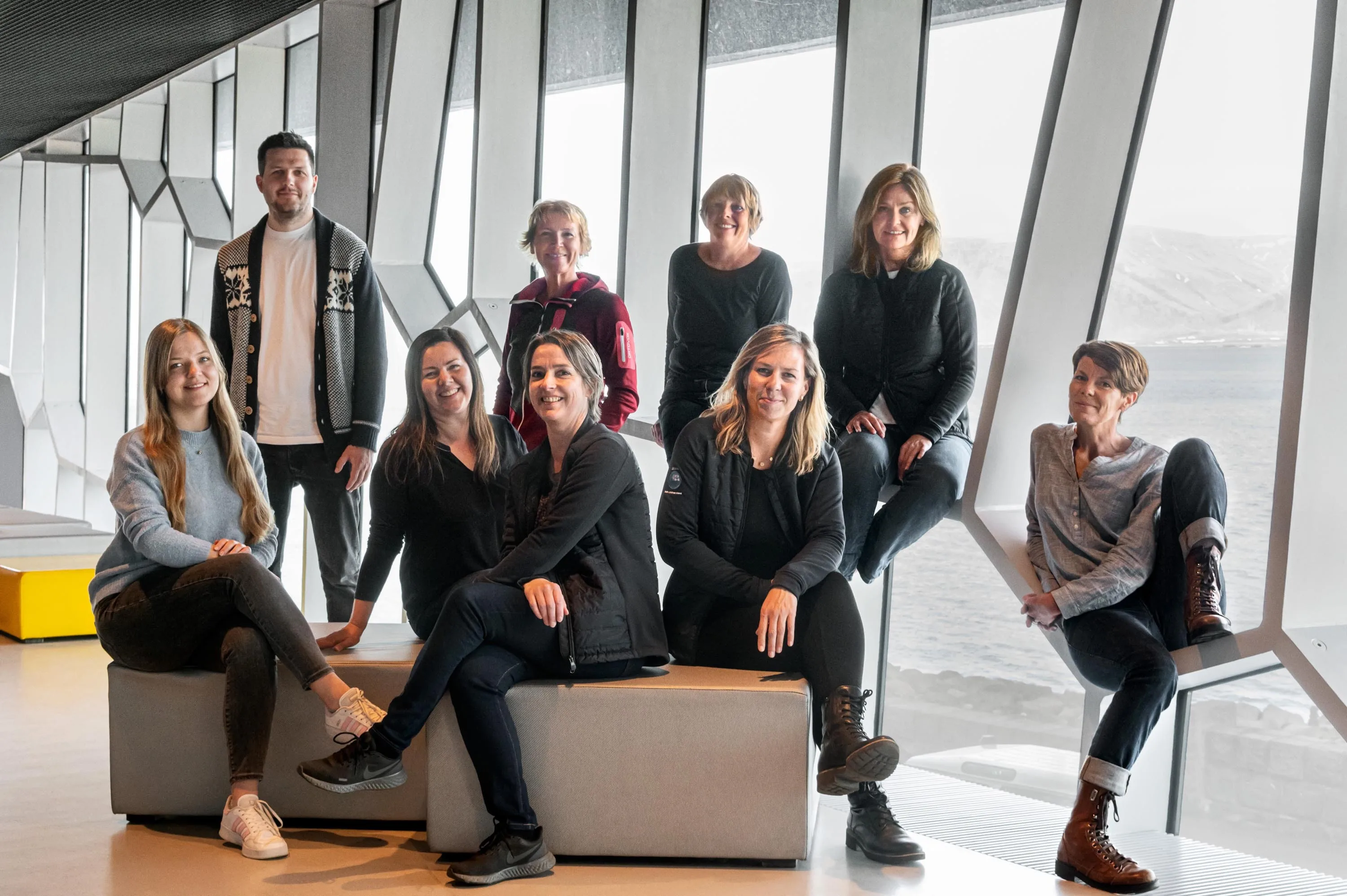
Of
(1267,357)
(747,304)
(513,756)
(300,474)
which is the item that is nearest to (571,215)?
(747,304)

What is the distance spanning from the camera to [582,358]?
10.2 feet

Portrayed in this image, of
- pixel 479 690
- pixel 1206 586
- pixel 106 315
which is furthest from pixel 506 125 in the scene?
pixel 106 315

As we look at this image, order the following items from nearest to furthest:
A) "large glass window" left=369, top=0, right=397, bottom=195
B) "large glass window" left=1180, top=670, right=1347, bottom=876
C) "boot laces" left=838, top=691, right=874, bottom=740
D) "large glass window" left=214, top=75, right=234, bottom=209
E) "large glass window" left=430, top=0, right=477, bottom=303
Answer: "boot laces" left=838, top=691, right=874, bottom=740 → "large glass window" left=1180, top=670, right=1347, bottom=876 → "large glass window" left=430, top=0, right=477, bottom=303 → "large glass window" left=369, top=0, right=397, bottom=195 → "large glass window" left=214, top=75, right=234, bottom=209

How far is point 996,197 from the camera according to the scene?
154 inches

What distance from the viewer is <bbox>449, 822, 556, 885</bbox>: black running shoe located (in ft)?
9.00

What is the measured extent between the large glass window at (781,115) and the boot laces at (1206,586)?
1.67 meters

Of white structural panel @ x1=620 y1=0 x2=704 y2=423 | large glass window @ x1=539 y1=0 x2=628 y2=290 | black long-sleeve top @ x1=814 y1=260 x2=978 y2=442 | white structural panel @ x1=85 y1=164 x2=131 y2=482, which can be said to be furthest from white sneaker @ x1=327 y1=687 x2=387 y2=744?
white structural panel @ x1=85 y1=164 x2=131 y2=482

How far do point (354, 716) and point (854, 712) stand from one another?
1182 mm

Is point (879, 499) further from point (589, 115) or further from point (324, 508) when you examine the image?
point (589, 115)

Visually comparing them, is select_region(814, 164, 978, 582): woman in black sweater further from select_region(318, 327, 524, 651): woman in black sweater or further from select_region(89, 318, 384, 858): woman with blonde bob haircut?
select_region(89, 318, 384, 858): woman with blonde bob haircut

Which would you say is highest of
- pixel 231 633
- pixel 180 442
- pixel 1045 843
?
pixel 180 442

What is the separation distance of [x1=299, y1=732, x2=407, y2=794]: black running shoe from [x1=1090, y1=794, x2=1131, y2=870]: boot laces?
1611mm

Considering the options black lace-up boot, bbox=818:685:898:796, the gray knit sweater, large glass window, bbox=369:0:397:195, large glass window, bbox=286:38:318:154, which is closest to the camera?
black lace-up boot, bbox=818:685:898:796

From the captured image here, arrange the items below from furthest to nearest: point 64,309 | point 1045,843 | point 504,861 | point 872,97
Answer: point 64,309 < point 872,97 < point 1045,843 < point 504,861
